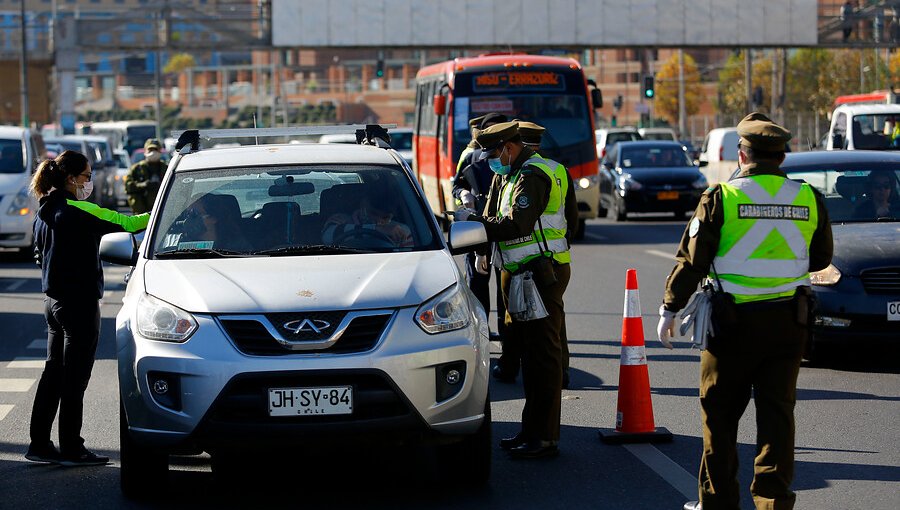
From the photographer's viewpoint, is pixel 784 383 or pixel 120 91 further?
pixel 120 91

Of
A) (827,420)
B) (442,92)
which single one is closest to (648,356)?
(827,420)

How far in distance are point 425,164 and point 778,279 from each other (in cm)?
2207

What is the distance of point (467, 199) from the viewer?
10.5 m

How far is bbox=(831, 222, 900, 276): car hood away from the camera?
1038 cm

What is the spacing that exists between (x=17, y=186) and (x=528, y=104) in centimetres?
831

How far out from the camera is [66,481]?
7340 mm

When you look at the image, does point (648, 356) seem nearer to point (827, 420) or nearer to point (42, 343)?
point (827, 420)

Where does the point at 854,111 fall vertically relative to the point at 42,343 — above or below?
above

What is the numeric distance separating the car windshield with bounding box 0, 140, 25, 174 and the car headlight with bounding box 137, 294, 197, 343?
1555 centimetres

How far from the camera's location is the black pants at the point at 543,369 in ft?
25.0

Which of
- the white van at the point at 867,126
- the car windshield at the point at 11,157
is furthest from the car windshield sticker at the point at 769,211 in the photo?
the white van at the point at 867,126

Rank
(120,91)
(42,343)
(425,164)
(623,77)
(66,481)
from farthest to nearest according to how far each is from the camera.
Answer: (120,91), (623,77), (425,164), (42,343), (66,481)

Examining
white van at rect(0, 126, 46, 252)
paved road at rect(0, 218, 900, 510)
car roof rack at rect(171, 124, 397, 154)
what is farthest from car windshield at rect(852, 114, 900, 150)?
car roof rack at rect(171, 124, 397, 154)

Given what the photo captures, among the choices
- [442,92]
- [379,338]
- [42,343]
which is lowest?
[42,343]
